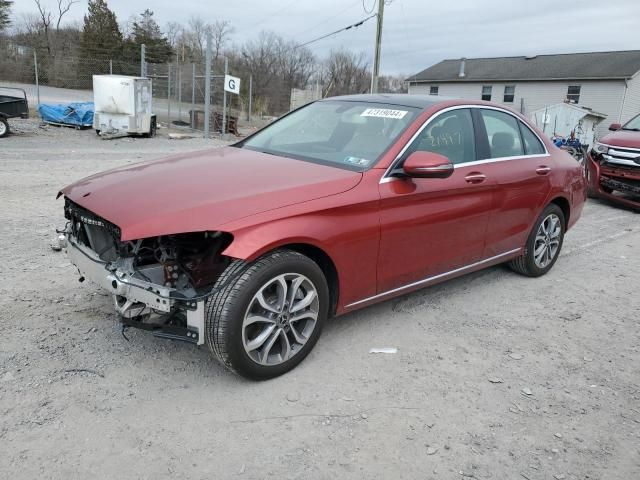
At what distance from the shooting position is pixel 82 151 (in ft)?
42.4

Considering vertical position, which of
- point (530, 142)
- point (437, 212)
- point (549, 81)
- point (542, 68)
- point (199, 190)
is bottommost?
point (437, 212)

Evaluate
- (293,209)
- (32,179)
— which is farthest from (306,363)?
(32,179)

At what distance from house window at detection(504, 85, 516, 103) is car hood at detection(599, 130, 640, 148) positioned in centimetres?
3472

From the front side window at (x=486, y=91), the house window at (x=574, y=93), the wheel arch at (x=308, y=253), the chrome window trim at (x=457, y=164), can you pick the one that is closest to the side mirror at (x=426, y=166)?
the chrome window trim at (x=457, y=164)

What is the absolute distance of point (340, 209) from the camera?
10.8ft

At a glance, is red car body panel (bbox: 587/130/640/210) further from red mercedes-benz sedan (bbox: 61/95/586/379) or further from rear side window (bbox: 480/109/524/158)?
red mercedes-benz sedan (bbox: 61/95/586/379)

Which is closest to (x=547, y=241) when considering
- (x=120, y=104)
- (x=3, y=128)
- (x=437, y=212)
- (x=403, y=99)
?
(x=437, y=212)

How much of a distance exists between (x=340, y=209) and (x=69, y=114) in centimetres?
1714

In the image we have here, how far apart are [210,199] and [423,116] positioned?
1.80 metres

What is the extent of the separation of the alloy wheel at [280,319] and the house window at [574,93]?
41.1m

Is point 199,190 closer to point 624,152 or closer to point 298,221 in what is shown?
point 298,221

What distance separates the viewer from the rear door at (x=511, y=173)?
4.48 m

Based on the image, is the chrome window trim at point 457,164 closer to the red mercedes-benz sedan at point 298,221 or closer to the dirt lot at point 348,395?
the red mercedes-benz sedan at point 298,221

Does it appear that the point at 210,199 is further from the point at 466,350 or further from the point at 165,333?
the point at 466,350
